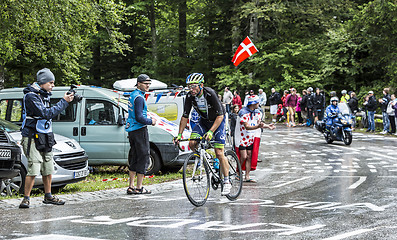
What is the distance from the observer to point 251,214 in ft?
26.4

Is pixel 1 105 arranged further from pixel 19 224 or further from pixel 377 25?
pixel 377 25

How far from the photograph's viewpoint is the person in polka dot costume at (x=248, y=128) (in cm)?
1206

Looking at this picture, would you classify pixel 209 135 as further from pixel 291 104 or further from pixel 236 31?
pixel 236 31

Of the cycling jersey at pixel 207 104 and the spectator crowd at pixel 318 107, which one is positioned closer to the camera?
the cycling jersey at pixel 207 104

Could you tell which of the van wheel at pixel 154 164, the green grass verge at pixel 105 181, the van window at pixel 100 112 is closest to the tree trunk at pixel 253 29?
the green grass verge at pixel 105 181

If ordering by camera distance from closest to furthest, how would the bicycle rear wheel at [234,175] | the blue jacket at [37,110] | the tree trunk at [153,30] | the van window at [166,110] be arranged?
1. the blue jacket at [37,110]
2. the bicycle rear wheel at [234,175]
3. the van window at [166,110]
4. the tree trunk at [153,30]

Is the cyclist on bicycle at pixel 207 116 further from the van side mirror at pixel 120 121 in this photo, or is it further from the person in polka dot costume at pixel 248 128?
the van side mirror at pixel 120 121

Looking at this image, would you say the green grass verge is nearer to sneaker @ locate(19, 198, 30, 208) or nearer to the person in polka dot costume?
sneaker @ locate(19, 198, 30, 208)

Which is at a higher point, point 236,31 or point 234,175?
point 236,31

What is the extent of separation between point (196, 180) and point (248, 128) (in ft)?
11.0

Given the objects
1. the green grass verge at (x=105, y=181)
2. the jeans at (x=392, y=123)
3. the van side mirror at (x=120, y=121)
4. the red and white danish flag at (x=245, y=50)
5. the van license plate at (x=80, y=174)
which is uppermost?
the red and white danish flag at (x=245, y=50)

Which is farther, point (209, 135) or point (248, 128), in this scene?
point (248, 128)

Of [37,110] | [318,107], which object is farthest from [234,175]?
[318,107]

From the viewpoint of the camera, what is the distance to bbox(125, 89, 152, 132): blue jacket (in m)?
9.96
